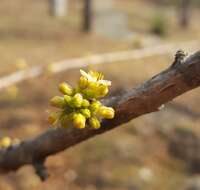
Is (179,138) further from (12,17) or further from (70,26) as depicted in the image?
(12,17)

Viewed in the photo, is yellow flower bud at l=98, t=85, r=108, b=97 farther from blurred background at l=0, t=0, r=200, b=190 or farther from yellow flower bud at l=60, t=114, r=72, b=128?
blurred background at l=0, t=0, r=200, b=190

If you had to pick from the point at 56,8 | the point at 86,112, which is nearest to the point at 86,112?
the point at 86,112

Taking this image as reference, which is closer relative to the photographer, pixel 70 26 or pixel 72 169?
pixel 72 169

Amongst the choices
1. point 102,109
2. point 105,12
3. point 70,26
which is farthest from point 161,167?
point 105,12

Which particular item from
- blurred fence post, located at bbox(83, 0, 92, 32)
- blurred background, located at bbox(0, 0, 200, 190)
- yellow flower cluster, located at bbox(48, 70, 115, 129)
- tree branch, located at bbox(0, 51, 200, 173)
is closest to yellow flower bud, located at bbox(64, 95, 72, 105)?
yellow flower cluster, located at bbox(48, 70, 115, 129)

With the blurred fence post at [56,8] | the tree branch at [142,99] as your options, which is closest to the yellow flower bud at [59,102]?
the tree branch at [142,99]

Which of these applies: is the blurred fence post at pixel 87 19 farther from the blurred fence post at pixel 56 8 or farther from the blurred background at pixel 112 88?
the blurred fence post at pixel 56 8

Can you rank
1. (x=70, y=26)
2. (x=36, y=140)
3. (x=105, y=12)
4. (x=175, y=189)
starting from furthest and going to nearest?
(x=105, y=12), (x=70, y=26), (x=175, y=189), (x=36, y=140)

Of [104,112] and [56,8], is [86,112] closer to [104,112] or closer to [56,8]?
[104,112]
